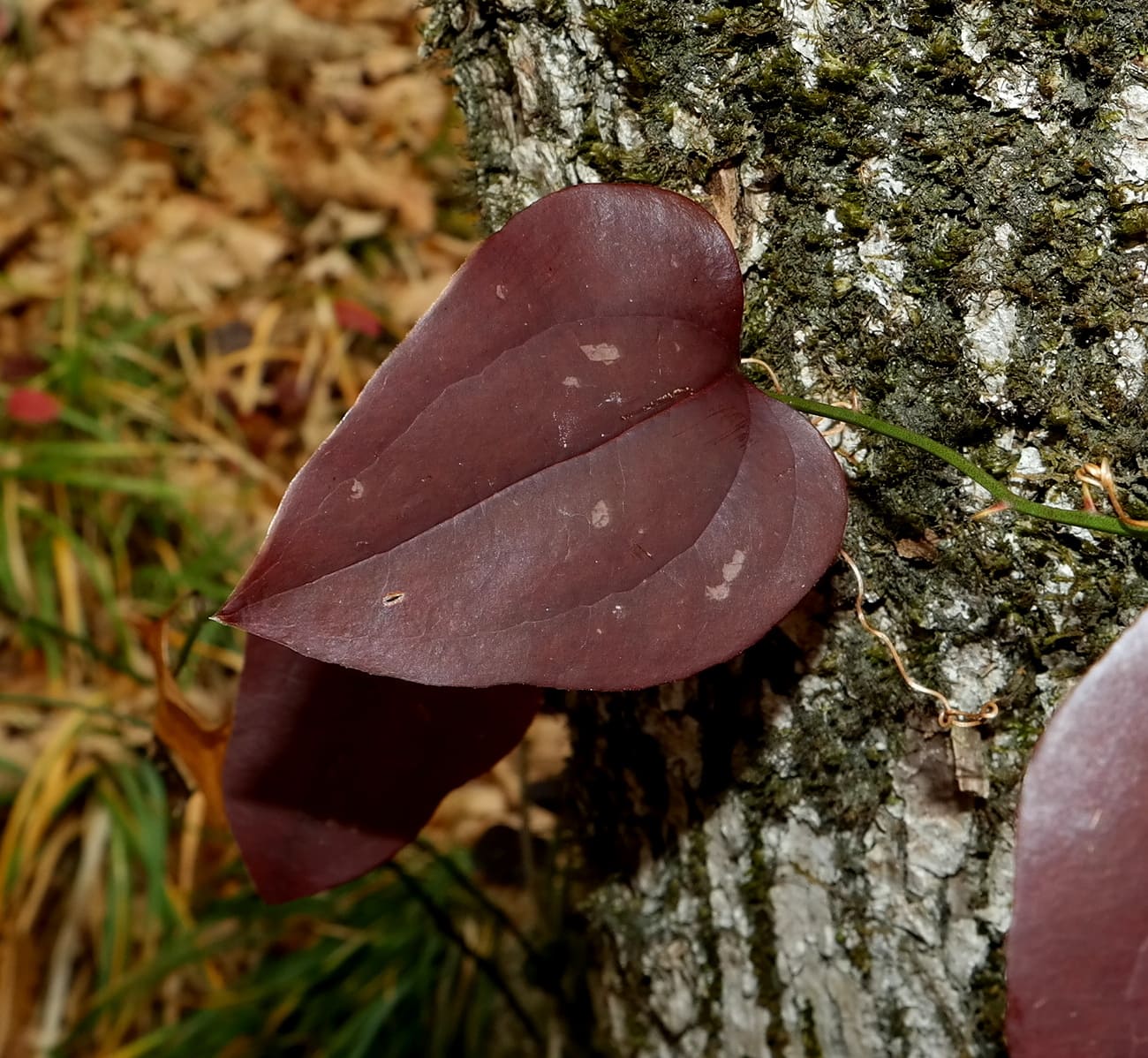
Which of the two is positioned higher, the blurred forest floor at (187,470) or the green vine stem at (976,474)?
the green vine stem at (976,474)

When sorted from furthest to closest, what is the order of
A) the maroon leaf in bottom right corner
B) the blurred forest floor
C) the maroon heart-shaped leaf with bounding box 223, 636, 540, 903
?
the blurred forest floor
the maroon heart-shaped leaf with bounding box 223, 636, 540, 903
the maroon leaf in bottom right corner

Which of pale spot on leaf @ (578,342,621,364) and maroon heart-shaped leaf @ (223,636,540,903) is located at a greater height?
pale spot on leaf @ (578,342,621,364)

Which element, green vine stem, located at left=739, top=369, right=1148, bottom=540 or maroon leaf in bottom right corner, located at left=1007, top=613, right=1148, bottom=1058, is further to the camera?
green vine stem, located at left=739, top=369, right=1148, bottom=540

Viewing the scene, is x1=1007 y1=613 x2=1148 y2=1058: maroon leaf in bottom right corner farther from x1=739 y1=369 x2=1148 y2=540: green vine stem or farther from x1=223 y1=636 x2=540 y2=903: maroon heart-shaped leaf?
x1=223 y1=636 x2=540 y2=903: maroon heart-shaped leaf

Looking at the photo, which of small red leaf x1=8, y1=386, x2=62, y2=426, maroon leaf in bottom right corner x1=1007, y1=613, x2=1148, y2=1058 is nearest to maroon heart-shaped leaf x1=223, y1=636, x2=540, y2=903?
maroon leaf in bottom right corner x1=1007, y1=613, x2=1148, y2=1058

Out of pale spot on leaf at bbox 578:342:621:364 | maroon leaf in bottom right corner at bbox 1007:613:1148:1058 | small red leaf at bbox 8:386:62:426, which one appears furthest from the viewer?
small red leaf at bbox 8:386:62:426

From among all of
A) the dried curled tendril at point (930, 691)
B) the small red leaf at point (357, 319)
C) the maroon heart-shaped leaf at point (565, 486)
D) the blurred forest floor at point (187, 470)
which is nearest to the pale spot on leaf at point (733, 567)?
the maroon heart-shaped leaf at point (565, 486)


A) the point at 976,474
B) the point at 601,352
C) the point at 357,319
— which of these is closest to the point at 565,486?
the point at 601,352

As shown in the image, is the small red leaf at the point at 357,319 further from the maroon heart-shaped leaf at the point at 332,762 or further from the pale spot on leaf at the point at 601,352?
the pale spot on leaf at the point at 601,352
